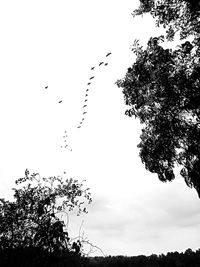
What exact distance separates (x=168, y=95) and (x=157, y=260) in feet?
262

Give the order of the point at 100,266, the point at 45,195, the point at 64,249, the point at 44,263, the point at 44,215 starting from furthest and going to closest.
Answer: the point at 100,266
the point at 45,195
the point at 44,215
the point at 64,249
the point at 44,263

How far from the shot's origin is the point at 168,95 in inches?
579

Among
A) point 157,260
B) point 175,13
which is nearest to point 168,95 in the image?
point 175,13

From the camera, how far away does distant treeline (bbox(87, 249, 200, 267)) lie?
7988 cm

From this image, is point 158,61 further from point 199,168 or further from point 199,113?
point 199,168

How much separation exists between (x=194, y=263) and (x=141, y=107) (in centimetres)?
7361

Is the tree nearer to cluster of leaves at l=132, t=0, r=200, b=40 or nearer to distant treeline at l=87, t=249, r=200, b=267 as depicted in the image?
cluster of leaves at l=132, t=0, r=200, b=40

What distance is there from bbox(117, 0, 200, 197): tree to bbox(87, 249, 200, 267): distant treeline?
66968 mm

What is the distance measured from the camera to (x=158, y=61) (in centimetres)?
1526

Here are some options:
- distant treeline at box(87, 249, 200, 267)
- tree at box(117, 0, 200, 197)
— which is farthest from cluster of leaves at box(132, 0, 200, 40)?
distant treeline at box(87, 249, 200, 267)

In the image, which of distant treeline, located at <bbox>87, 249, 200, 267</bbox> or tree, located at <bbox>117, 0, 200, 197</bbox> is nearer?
tree, located at <bbox>117, 0, 200, 197</bbox>

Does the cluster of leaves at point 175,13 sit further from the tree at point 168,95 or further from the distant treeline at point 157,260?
the distant treeline at point 157,260

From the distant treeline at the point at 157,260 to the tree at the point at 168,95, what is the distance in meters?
67.0

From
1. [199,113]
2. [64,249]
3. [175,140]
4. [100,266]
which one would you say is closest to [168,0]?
[199,113]
